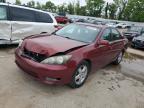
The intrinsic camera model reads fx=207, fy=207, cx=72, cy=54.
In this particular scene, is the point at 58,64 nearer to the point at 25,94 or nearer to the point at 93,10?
the point at 25,94

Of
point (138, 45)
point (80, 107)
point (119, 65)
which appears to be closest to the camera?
point (80, 107)

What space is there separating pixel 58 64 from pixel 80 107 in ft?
3.29

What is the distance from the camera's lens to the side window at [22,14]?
7747 millimetres

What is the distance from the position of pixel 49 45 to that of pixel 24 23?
3735mm

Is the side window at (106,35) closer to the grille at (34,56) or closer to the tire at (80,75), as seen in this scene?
the tire at (80,75)

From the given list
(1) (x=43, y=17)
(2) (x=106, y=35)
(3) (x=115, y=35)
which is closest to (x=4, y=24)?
(1) (x=43, y=17)

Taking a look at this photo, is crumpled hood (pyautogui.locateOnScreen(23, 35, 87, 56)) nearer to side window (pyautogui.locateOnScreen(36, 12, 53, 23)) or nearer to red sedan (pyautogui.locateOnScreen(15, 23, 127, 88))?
red sedan (pyautogui.locateOnScreen(15, 23, 127, 88))

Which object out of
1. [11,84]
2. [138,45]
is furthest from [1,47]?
[138,45]

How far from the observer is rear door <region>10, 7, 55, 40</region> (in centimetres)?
776

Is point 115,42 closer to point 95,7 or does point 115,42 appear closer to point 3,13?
point 3,13

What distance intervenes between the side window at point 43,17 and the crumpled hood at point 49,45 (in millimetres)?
3673

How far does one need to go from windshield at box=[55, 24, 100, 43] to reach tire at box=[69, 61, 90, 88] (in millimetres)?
736

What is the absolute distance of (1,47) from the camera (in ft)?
26.8

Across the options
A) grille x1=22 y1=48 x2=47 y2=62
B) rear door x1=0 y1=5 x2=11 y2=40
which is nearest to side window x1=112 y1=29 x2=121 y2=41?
grille x1=22 y1=48 x2=47 y2=62
